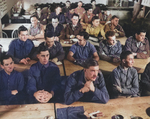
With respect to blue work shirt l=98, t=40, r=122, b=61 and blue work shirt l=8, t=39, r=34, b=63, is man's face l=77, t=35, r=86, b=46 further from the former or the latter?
blue work shirt l=8, t=39, r=34, b=63

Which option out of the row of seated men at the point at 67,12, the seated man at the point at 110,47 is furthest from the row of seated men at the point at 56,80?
the row of seated men at the point at 67,12

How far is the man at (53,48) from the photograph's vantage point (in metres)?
2.50

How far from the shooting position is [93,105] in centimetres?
154

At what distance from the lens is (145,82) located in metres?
2.22

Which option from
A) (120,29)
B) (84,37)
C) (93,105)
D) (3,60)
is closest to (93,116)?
(93,105)

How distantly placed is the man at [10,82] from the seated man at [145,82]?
5.12 feet

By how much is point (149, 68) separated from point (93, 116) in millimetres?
1180

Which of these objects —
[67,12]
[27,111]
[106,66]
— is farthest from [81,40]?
[67,12]

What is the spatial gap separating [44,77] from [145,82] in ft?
4.36

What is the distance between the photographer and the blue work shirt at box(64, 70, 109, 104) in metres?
1.59

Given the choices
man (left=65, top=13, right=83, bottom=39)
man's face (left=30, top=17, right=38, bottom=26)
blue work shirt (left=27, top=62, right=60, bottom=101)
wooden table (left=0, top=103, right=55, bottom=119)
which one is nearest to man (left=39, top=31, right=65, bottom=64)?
blue work shirt (left=27, top=62, right=60, bottom=101)

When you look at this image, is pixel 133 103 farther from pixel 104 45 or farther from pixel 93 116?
pixel 104 45

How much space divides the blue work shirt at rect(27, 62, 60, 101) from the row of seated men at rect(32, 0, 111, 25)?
118cm

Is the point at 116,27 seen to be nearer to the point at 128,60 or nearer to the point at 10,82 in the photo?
the point at 128,60
